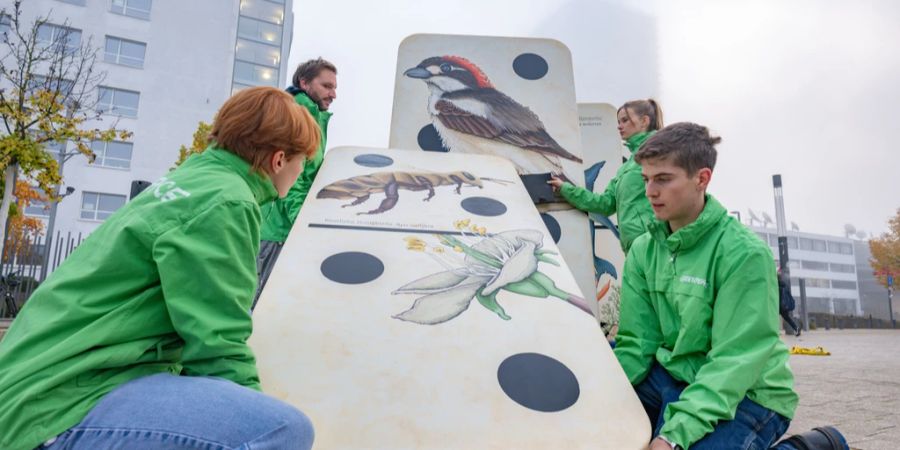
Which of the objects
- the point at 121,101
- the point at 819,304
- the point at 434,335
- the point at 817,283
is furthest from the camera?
the point at 817,283

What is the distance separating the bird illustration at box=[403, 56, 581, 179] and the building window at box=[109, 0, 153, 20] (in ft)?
68.7

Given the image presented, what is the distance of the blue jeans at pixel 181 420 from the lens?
2.72ft

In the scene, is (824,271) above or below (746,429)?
above

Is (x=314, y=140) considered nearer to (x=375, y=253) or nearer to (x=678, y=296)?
(x=375, y=253)

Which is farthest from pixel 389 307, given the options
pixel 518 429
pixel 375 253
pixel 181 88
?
pixel 181 88

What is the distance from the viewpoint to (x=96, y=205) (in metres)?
18.2

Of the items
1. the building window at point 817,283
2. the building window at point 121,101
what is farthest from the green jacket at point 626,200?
the building window at point 817,283

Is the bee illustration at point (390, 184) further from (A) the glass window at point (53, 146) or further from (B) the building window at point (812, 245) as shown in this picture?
(B) the building window at point (812, 245)

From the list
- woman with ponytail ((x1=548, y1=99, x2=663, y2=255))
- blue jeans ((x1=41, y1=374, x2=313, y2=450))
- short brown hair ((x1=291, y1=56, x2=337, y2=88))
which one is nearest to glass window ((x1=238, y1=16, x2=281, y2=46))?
short brown hair ((x1=291, y1=56, x2=337, y2=88))

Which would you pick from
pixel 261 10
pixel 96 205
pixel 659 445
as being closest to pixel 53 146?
pixel 96 205

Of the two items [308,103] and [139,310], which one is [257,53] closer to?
[308,103]

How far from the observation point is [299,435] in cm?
95

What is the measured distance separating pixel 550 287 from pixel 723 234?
57 cm

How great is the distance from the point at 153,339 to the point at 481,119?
8.31 ft
